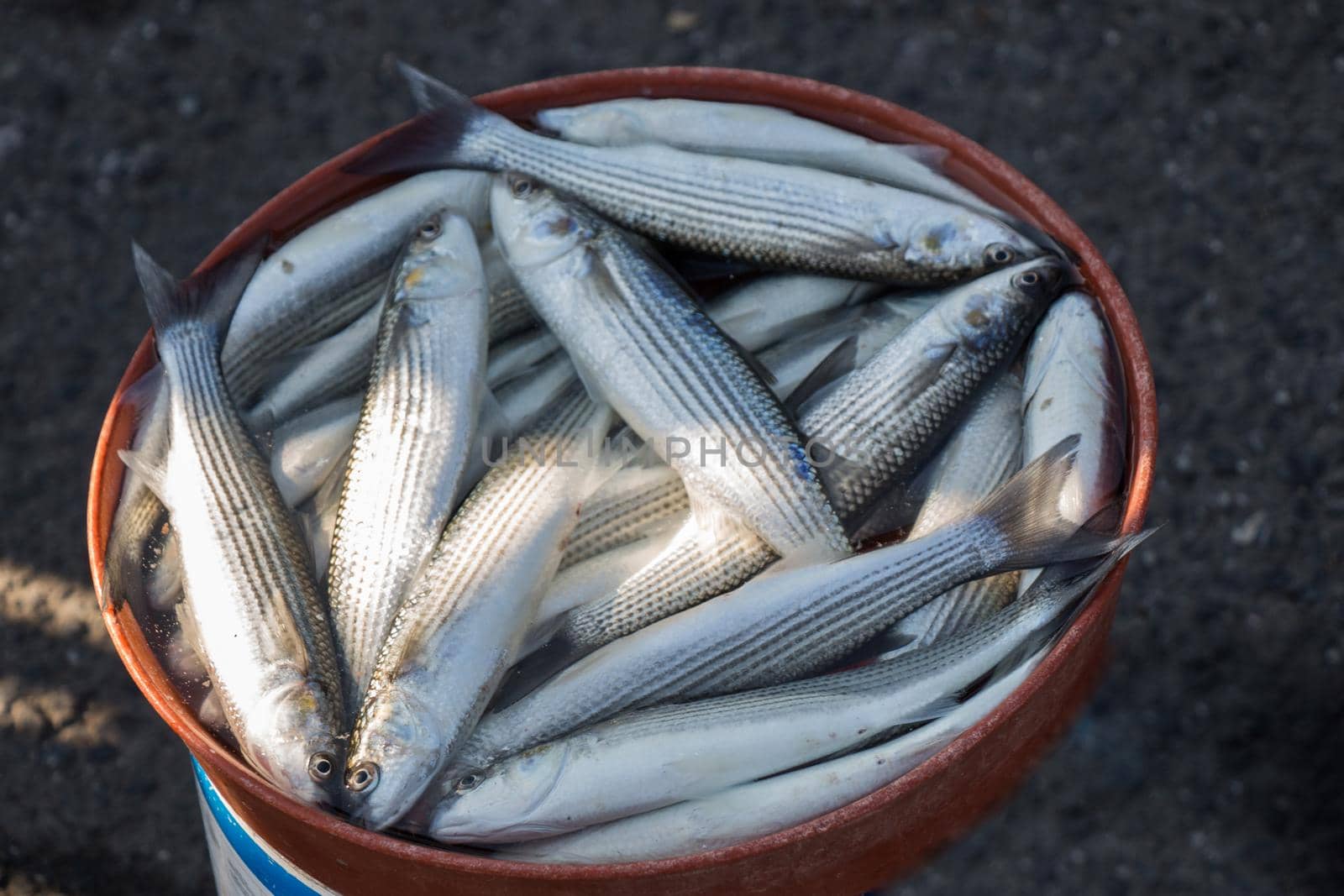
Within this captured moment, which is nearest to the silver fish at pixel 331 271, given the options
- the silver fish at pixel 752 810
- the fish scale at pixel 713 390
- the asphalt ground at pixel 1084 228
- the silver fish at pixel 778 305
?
the fish scale at pixel 713 390

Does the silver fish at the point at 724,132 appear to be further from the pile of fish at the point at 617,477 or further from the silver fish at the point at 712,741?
the silver fish at the point at 712,741

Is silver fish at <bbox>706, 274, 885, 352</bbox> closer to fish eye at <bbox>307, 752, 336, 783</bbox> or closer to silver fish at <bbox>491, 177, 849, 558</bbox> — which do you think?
silver fish at <bbox>491, 177, 849, 558</bbox>

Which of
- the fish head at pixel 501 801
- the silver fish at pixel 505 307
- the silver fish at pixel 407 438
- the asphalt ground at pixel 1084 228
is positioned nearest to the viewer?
the fish head at pixel 501 801

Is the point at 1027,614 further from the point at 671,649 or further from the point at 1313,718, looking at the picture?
the point at 1313,718

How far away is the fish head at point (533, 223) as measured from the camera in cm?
193

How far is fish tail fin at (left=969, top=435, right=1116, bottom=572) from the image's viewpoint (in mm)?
1613

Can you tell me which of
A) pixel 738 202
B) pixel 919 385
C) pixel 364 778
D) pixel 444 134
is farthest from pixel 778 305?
pixel 364 778

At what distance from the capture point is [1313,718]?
9.02ft

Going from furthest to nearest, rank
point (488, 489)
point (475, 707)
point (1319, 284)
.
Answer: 1. point (1319, 284)
2. point (488, 489)
3. point (475, 707)

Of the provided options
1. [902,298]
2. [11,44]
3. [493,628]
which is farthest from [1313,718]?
[11,44]

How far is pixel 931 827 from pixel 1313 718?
5.47 feet

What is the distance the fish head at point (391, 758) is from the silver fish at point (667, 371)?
48cm

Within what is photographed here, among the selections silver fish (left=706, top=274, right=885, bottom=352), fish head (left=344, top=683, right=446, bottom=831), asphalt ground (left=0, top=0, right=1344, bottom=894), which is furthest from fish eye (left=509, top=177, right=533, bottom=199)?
asphalt ground (left=0, top=0, right=1344, bottom=894)

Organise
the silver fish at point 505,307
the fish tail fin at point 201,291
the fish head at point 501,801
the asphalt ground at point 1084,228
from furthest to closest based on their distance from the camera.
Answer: the asphalt ground at point 1084,228 → the silver fish at point 505,307 → the fish tail fin at point 201,291 → the fish head at point 501,801
